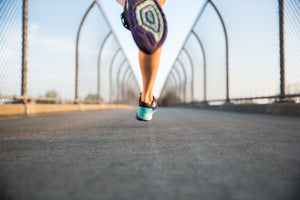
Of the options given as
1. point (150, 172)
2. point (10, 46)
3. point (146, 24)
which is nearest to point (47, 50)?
point (10, 46)

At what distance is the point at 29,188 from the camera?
0.64m

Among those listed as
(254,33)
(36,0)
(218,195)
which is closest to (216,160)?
(218,195)

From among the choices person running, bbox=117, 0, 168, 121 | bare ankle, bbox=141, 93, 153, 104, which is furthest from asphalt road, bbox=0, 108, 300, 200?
bare ankle, bbox=141, 93, 153, 104

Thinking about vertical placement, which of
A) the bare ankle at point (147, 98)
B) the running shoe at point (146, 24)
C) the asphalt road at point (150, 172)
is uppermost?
the running shoe at point (146, 24)

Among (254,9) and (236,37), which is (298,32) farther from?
(236,37)

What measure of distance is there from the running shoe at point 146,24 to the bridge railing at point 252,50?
354 cm

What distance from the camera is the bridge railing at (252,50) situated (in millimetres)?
4531

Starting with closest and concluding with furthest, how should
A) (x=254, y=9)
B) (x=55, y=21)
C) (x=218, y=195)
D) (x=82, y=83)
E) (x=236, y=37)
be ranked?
(x=218, y=195), (x=254, y=9), (x=55, y=21), (x=236, y=37), (x=82, y=83)

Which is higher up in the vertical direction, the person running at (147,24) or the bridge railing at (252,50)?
the bridge railing at (252,50)

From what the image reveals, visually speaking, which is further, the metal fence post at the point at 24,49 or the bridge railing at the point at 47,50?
the metal fence post at the point at 24,49

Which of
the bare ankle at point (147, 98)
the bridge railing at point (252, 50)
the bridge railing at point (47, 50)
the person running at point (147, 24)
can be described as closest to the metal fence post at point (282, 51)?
the bridge railing at point (252, 50)

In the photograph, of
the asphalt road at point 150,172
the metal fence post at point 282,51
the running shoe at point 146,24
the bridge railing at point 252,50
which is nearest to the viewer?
the asphalt road at point 150,172

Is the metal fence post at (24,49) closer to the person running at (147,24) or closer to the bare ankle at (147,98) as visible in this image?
the bare ankle at (147,98)

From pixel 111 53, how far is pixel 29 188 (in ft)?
52.0
